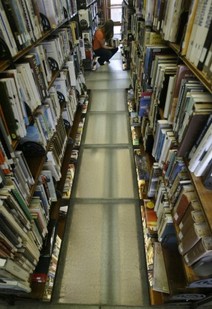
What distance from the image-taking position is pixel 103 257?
1571 millimetres

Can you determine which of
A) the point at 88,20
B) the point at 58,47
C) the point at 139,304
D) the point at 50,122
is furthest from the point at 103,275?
the point at 88,20

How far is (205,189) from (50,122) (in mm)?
1192

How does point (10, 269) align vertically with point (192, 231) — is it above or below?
below

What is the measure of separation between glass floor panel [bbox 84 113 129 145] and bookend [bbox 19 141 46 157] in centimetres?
127

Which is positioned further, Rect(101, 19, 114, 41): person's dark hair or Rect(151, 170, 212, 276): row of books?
Rect(101, 19, 114, 41): person's dark hair

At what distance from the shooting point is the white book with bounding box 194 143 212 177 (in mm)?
777

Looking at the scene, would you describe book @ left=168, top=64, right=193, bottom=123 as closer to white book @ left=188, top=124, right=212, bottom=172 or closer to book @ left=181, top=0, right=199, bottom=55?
book @ left=181, top=0, right=199, bottom=55

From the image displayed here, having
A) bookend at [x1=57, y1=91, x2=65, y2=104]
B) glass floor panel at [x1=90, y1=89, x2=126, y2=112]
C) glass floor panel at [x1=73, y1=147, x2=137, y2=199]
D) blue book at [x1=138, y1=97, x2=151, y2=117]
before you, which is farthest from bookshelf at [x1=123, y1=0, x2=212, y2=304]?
glass floor panel at [x1=90, y1=89, x2=126, y2=112]

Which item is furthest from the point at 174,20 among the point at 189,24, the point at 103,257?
the point at 103,257

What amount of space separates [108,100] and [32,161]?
2.44 meters

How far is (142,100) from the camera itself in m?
→ 2.01

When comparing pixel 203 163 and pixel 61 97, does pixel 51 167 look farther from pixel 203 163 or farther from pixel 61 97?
pixel 203 163

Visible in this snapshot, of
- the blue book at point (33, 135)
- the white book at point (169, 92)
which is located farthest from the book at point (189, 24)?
the blue book at point (33, 135)

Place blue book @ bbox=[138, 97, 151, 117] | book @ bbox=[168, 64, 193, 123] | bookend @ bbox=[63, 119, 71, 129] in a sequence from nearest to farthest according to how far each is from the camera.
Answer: book @ bbox=[168, 64, 193, 123] < blue book @ bbox=[138, 97, 151, 117] < bookend @ bbox=[63, 119, 71, 129]
